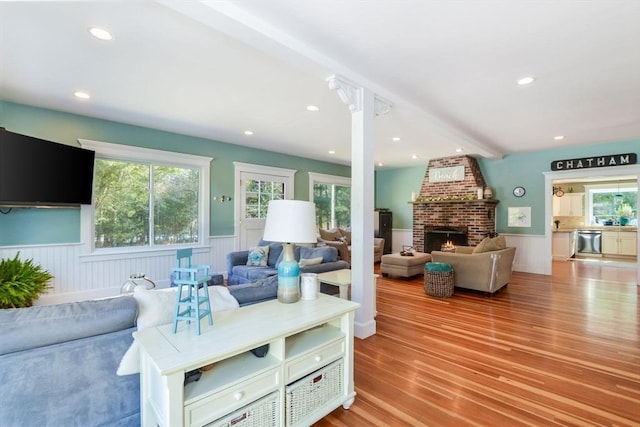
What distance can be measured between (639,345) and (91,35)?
5.56 meters

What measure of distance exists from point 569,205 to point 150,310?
1098 centimetres

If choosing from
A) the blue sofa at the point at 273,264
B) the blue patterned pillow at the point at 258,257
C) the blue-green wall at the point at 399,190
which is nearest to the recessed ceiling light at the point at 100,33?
the blue sofa at the point at 273,264

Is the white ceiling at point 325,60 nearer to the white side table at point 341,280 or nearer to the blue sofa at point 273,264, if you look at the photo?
the blue sofa at point 273,264

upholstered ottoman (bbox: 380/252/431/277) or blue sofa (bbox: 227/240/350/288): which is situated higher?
blue sofa (bbox: 227/240/350/288)

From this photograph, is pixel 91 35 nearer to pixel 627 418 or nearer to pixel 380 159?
pixel 627 418

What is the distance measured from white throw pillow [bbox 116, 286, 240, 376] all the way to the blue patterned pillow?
274cm

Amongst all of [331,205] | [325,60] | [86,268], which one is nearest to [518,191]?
[331,205]

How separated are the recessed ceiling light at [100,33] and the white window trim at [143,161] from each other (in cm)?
248

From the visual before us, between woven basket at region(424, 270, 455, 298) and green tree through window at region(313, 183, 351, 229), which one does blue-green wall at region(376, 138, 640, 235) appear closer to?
woven basket at region(424, 270, 455, 298)

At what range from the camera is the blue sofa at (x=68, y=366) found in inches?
50.1

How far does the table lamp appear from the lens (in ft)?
6.12

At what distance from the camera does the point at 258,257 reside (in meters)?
4.58

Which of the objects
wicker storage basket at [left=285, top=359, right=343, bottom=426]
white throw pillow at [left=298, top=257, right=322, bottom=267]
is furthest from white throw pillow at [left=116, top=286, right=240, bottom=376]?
white throw pillow at [left=298, top=257, right=322, bottom=267]

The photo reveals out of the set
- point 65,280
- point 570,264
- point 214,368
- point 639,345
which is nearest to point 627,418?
point 639,345
